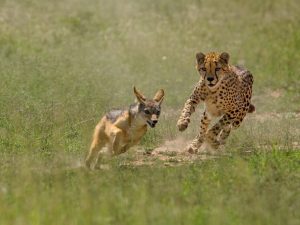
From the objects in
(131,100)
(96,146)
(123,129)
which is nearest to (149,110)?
(123,129)

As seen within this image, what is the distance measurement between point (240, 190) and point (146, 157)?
2.92 metres

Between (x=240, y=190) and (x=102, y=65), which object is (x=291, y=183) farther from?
(x=102, y=65)

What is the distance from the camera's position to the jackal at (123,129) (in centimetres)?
1268

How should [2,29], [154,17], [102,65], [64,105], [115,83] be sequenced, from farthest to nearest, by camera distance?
[154,17] < [2,29] < [102,65] < [115,83] < [64,105]

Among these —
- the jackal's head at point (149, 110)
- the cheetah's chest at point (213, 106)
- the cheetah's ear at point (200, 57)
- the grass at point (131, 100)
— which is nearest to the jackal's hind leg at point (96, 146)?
the grass at point (131, 100)

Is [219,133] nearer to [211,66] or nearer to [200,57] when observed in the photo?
[211,66]

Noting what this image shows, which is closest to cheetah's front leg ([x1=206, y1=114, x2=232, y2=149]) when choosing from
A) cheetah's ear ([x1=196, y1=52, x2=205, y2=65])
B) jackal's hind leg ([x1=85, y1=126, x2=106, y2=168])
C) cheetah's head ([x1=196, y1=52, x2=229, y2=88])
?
cheetah's head ([x1=196, y1=52, x2=229, y2=88])

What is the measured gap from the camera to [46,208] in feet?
31.6

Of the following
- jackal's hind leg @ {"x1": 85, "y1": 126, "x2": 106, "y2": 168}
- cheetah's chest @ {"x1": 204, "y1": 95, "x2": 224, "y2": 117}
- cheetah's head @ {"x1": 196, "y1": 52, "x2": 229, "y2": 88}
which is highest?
cheetah's head @ {"x1": 196, "y1": 52, "x2": 229, "y2": 88}

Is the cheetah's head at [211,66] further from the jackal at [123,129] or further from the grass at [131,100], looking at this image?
the jackal at [123,129]

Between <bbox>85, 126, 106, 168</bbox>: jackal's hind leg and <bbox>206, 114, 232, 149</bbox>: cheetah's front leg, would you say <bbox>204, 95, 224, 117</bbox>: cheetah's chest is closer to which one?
<bbox>206, 114, 232, 149</bbox>: cheetah's front leg

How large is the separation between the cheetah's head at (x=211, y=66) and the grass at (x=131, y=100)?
931 mm

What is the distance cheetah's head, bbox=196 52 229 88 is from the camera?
46.1ft

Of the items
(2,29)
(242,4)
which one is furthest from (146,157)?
(242,4)
